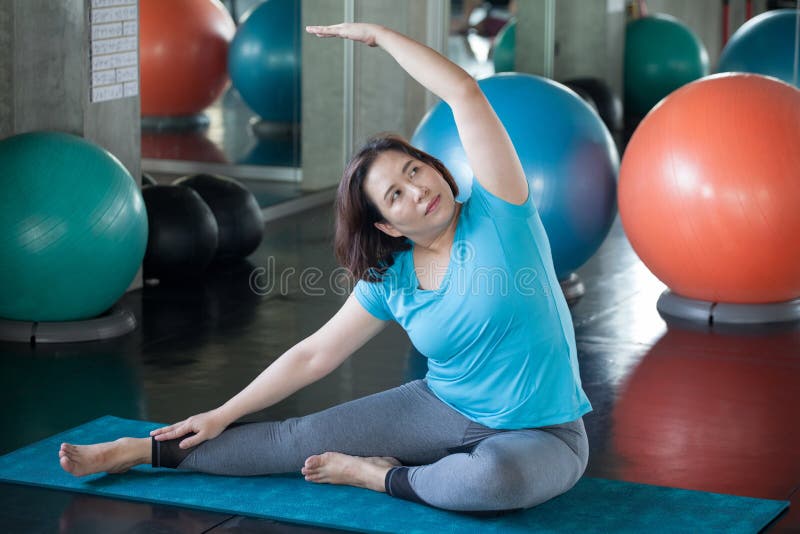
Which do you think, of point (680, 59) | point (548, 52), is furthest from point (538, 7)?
point (680, 59)

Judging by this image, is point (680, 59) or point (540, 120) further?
point (680, 59)

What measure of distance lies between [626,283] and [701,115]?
1174 millimetres

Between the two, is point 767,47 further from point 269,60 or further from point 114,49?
point 114,49

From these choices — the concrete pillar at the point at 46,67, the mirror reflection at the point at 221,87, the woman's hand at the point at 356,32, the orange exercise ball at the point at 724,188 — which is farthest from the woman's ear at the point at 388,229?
the mirror reflection at the point at 221,87

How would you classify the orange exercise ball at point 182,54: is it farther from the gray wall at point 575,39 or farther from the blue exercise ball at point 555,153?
the gray wall at point 575,39

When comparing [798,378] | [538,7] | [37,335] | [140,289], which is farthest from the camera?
[538,7]

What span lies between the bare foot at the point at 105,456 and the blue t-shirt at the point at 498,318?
0.79 m

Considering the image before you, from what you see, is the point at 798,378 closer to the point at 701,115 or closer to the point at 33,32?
the point at 701,115

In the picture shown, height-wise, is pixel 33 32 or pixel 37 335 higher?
pixel 33 32

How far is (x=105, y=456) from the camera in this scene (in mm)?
3215

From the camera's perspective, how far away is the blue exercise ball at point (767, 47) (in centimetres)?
929

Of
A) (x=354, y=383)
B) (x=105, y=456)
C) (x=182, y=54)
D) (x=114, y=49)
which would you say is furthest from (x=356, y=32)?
(x=182, y=54)

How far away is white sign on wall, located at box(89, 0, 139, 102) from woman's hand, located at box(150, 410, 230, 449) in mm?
2324

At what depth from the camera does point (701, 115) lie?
4.80 meters
